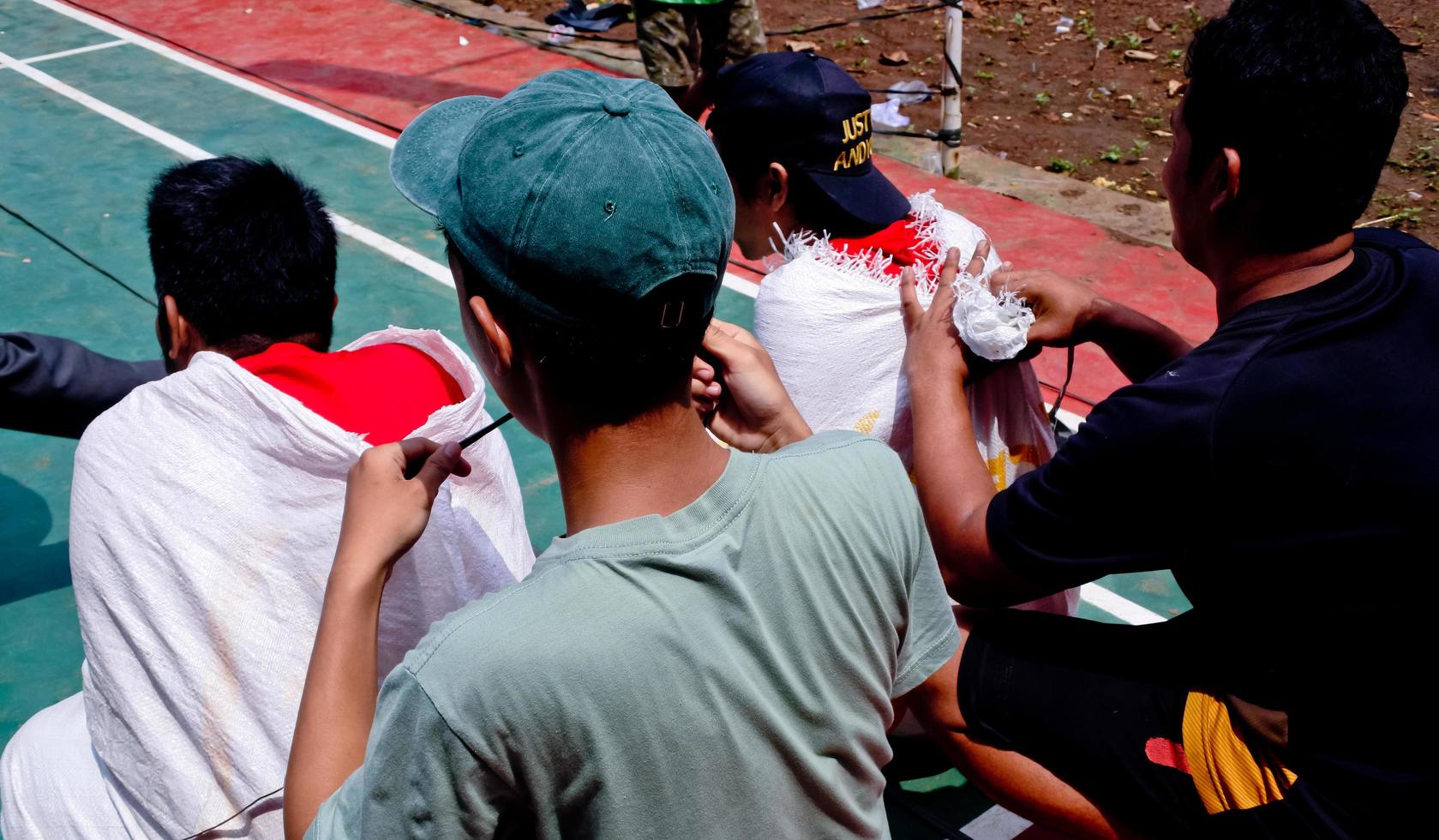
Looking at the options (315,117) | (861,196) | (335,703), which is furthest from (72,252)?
(335,703)

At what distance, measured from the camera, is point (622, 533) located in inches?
49.5

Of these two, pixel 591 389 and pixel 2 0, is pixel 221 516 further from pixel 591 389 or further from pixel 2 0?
pixel 2 0

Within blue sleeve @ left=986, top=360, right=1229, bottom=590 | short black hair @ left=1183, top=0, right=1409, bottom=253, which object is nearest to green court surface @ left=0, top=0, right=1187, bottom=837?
blue sleeve @ left=986, top=360, right=1229, bottom=590

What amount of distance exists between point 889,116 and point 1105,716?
18.3 ft

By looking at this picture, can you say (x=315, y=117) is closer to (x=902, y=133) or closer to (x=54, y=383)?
(x=902, y=133)

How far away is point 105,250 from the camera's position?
17.7ft

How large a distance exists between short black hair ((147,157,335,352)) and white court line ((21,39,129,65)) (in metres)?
6.56

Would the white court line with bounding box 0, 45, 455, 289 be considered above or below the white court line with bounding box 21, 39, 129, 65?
below

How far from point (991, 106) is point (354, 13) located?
4641 millimetres

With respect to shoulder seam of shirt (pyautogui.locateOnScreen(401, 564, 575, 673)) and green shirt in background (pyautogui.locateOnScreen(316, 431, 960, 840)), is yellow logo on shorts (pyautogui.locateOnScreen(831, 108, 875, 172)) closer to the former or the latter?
green shirt in background (pyautogui.locateOnScreen(316, 431, 960, 840))

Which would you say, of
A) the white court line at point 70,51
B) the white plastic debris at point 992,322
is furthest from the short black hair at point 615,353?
the white court line at point 70,51

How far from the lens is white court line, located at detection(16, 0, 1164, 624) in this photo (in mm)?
3533

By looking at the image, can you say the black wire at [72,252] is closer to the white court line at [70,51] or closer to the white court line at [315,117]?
the white court line at [315,117]

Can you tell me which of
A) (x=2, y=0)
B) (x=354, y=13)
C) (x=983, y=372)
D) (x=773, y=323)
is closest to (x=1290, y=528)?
(x=983, y=372)
